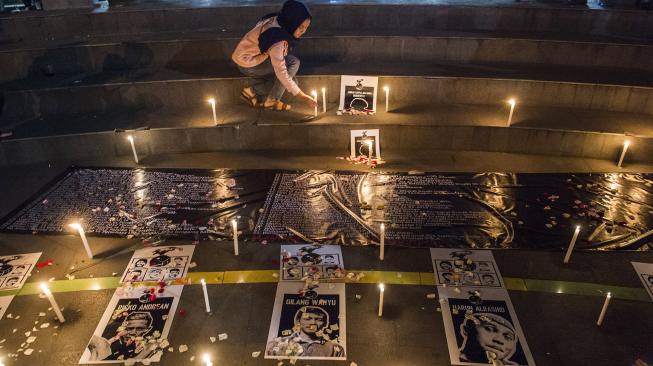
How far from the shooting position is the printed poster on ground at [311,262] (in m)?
4.14

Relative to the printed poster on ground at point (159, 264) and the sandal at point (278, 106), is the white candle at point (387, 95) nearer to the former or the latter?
the sandal at point (278, 106)

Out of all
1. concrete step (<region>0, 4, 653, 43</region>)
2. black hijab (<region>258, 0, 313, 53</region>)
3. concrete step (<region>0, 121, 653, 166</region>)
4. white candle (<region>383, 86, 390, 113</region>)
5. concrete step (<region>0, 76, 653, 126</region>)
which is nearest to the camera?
black hijab (<region>258, 0, 313, 53</region>)

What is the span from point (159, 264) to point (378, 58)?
17.8 feet

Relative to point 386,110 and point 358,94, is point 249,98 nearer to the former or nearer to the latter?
point 358,94

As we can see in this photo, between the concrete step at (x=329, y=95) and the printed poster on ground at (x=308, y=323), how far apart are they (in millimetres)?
3947

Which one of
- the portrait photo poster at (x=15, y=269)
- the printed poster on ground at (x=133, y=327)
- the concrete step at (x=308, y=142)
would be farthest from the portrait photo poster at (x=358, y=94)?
the portrait photo poster at (x=15, y=269)

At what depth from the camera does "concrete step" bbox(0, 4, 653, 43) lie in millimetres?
8227

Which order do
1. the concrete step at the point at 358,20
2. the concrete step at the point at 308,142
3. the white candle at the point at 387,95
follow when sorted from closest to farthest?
1. the concrete step at the point at 308,142
2. the white candle at the point at 387,95
3. the concrete step at the point at 358,20

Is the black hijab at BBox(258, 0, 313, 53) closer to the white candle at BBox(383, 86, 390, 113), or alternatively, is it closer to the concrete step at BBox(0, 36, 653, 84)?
the concrete step at BBox(0, 36, 653, 84)

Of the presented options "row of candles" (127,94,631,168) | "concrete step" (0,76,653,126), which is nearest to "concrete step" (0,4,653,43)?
"concrete step" (0,76,653,126)

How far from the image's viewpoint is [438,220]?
4.84 metres

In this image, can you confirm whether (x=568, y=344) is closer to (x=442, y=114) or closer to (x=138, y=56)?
(x=442, y=114)

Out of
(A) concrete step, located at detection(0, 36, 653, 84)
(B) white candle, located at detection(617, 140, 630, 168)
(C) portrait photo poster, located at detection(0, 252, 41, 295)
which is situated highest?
(A) concrete step, located at detection(0, 36, 653, 84)

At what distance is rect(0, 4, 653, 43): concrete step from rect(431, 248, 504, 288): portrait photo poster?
17.5 ft
